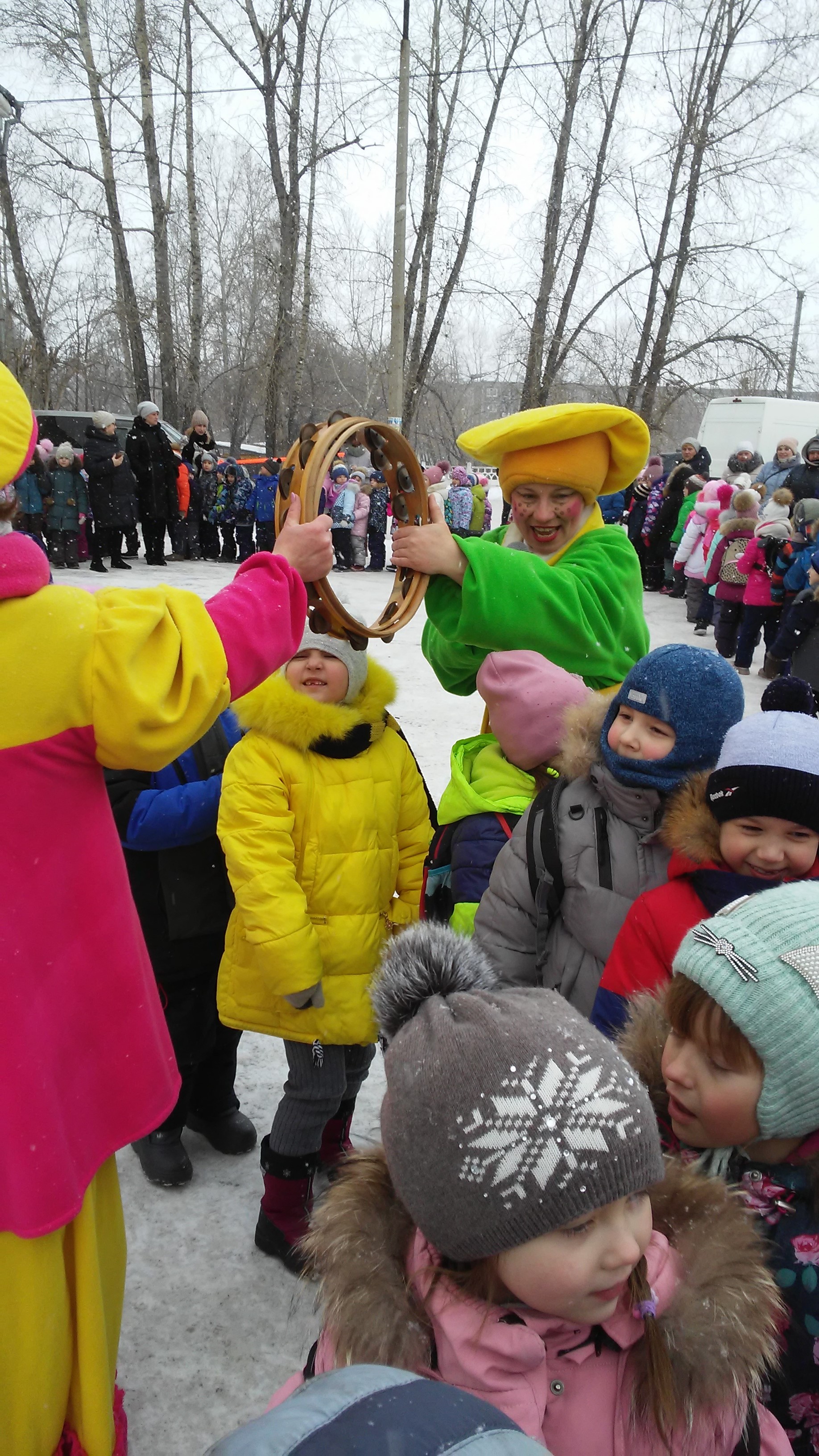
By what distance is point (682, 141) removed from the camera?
63.8ft

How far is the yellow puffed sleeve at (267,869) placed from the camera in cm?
227

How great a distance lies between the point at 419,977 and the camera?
1257mm

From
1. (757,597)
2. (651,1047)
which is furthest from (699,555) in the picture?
(651,1047)

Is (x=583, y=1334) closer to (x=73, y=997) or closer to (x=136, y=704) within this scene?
(x=73, y=997)

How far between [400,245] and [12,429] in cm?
1542

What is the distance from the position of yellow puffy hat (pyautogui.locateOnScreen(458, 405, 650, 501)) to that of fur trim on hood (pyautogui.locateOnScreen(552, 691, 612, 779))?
1.67 feet

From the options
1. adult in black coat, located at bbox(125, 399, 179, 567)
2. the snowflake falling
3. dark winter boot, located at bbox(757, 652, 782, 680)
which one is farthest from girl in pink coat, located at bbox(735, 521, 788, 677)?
the snowflake falling

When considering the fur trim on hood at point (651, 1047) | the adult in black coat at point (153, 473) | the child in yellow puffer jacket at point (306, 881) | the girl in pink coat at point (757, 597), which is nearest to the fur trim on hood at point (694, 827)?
the fur trim on hood at point (651, 1047)

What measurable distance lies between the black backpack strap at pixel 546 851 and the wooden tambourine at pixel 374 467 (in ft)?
1.63

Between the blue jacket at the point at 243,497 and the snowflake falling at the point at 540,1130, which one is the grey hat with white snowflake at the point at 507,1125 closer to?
the snowflake falling at the point at 540,1130

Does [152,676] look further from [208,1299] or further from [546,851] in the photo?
[208,1299]

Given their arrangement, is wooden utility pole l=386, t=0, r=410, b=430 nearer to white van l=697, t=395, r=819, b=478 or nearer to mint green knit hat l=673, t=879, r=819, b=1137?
white van l=697, t=395, r=819, b=478

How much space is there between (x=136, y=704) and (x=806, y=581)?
7.77 meters

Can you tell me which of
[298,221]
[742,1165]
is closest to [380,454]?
[742,1165]
